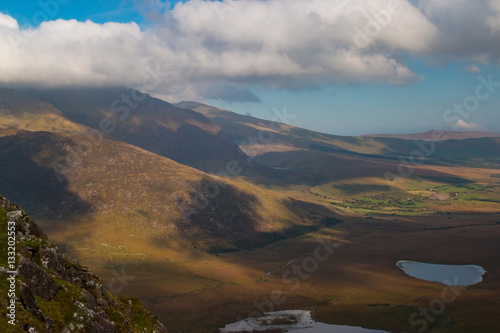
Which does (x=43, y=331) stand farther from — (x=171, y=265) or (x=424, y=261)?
(x=424, y=261)

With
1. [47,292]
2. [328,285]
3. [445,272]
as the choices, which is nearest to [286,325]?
[328,285]

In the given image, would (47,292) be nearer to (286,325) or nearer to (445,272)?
(286,325)

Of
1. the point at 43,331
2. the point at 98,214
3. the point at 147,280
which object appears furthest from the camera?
the point at 98,214

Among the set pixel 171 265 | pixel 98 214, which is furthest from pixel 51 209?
pixel 171 265

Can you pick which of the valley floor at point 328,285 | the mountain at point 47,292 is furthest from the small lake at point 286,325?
the mountain at point 47,292

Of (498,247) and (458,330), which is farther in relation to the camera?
(498,247)
